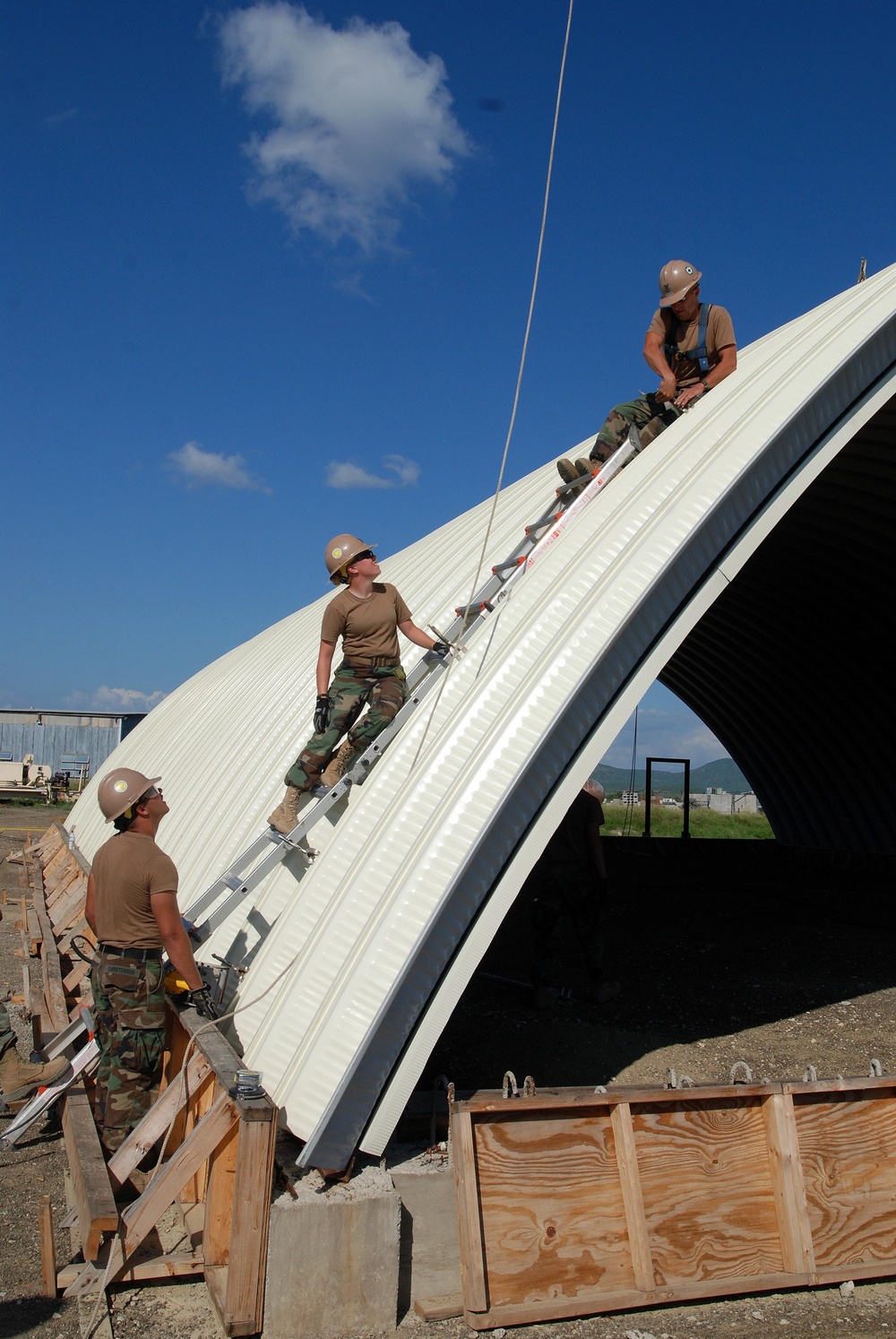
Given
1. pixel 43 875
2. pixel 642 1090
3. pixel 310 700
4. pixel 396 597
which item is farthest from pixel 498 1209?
pixel 43 875

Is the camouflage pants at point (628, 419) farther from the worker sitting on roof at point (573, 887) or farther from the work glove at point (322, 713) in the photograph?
the work glove at point (322, 713)

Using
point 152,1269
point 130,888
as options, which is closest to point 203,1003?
point 130,888

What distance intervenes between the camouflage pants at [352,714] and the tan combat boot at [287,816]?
0.09 meters

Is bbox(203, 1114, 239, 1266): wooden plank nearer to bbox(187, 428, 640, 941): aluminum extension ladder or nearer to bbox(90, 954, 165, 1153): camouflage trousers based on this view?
bbox(90, 954, 165, 1153): camouflage trousers

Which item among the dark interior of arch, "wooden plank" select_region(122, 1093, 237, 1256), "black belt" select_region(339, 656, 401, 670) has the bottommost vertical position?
"wooden plank" select_region(122, 1093, 237, 1256)

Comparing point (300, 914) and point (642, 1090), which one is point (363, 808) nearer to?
point (300, 914)

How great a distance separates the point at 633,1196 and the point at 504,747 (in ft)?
6.65

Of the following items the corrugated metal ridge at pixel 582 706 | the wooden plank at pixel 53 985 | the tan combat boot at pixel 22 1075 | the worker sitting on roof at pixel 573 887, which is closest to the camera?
the corrugated metal ridge at pixel 582 706

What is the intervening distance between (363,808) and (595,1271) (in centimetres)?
241

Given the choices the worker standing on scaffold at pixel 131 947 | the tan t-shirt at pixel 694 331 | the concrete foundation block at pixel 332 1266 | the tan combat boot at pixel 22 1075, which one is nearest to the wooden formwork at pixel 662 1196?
the concrete foundation block at pixel 332 1266

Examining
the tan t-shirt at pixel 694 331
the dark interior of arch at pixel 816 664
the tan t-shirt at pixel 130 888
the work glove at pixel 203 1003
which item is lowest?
the work glove at pixel 203 1003

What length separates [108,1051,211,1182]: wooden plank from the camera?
188 inches

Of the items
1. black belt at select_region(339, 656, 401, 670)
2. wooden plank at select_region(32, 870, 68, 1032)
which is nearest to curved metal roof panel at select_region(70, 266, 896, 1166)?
black belt at select_region(339, 656, 401, 670)

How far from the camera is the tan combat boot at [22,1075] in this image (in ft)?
19.7
